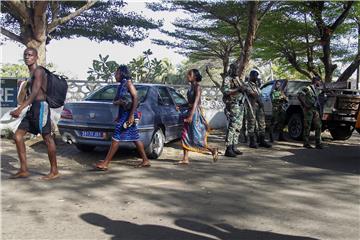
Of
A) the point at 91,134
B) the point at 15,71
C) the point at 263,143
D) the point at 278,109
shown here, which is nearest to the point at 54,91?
the point at 91,134

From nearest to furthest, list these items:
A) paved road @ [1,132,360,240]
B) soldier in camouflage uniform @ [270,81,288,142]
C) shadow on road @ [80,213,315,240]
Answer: shadow on road @ [80,213,315,240] < paved road @ [1,132,360,240] < soldier in camouflage uniform @ [270,81,288,142]

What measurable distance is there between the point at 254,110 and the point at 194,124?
2657mm

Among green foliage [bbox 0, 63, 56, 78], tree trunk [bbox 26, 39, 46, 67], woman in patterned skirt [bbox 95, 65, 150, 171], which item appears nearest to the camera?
woman in patterned skirt [bbox 95, 65, 150, 171]

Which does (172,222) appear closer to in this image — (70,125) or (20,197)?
(20,197)

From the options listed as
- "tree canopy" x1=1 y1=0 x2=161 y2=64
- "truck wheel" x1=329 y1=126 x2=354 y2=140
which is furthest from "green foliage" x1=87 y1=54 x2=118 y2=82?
"truck wheel" x1=329 y1=126 x2=354 y2=140

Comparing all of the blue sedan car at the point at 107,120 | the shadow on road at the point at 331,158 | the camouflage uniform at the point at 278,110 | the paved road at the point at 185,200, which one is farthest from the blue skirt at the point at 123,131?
the camouflage uniform at the point at 278,110

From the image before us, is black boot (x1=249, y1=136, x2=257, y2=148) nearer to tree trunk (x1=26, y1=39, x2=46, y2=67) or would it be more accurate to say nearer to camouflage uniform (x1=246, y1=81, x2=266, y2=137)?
camouflage uniform (x1=246, y1=81, x2=266, y2=137)

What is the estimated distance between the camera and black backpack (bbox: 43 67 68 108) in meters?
6.21

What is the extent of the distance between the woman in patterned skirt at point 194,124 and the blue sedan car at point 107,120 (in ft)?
2.08

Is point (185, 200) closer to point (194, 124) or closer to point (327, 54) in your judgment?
point (194, 124)

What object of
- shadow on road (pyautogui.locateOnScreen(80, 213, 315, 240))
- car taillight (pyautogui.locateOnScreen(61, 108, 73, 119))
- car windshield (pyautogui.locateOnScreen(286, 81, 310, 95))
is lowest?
shadow on road (pyautogui.locateOnScreen(80, 213, 315, 240))

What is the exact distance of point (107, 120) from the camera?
768cm

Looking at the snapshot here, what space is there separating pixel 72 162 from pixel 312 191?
13.2 ft

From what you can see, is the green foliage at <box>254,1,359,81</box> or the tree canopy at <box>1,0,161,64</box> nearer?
the tree canopy at <box>1,0,161,64</box>
